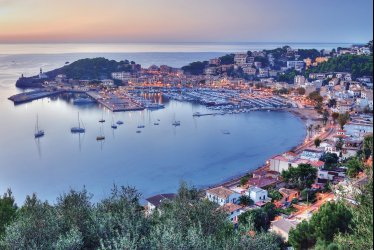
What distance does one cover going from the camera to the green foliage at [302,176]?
30.9 feet

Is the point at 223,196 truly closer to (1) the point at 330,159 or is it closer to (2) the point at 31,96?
(1) the point at 330,159

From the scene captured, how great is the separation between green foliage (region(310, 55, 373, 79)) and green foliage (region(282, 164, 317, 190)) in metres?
20.4

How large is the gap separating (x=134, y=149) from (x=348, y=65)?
22666 mm

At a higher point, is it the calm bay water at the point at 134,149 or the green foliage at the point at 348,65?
the green foliage at the point at 348,65

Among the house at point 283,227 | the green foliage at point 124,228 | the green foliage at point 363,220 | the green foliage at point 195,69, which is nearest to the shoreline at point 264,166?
the house at point 283,227

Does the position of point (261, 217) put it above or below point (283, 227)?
below

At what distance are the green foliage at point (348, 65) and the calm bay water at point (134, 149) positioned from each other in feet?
33.7

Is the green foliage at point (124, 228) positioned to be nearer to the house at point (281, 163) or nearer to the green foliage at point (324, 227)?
the green foliage at point (324, 227)

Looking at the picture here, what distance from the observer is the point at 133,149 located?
50.0 ft

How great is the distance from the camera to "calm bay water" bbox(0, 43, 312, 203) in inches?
466

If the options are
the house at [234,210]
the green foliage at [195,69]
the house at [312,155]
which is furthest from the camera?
the green foliage at [195,69]

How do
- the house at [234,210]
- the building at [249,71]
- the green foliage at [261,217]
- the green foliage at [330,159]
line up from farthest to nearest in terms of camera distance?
1. the building at [249,71]
2. the green foliage at [330,159]
3. the house at [234,210]
4. the green foliage at [261,217]

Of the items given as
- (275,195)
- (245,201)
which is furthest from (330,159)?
(245,201)

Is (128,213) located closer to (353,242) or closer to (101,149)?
(353,242)
